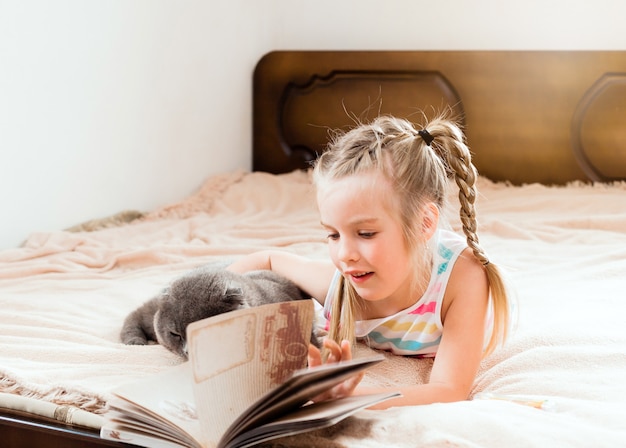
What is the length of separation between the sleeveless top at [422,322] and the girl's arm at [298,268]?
121 millimetres

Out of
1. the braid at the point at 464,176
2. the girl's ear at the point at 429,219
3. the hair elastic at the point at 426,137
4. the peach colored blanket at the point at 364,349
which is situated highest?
the hair elastic at the point at 426,137

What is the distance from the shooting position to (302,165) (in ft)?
10.7

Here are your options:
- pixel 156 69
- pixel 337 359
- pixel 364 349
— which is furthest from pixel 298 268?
pixel 156 69

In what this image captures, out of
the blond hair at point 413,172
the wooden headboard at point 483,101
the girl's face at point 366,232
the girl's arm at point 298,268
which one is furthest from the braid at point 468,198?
the wooden headboard at point 483,101

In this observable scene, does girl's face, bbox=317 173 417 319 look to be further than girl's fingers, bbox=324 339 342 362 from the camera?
Yes

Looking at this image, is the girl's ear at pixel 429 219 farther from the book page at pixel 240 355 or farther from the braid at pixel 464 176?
the book page at pixel 240 355

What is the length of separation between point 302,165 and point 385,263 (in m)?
2.17

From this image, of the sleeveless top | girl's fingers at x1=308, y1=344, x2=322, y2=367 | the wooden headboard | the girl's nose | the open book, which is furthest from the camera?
the wooden headboard

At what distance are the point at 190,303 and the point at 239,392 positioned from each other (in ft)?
1.59

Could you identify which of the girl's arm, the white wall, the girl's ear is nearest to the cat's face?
the girl's arm

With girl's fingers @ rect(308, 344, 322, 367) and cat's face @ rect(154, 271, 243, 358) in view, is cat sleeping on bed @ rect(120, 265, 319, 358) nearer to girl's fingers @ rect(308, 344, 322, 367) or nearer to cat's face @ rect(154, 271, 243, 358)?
cat's face @ rect(154, 271, 243, 358)

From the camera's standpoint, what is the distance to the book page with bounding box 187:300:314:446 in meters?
0.83

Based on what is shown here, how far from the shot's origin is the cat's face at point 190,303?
130 cm


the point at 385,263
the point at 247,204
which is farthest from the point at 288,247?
the point at 385,263
